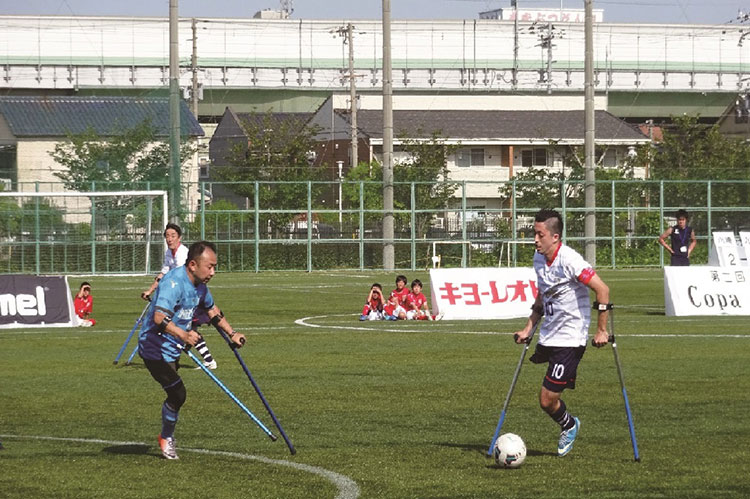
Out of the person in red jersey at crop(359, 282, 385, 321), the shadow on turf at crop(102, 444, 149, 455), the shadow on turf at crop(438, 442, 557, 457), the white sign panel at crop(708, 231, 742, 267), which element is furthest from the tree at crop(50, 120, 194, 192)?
the shadow on turf at crop(438, 442, 557, 457)

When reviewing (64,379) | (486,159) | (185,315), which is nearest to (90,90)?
(486,159)

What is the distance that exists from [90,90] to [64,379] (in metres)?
77.4

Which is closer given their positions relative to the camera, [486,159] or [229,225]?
[229,225]

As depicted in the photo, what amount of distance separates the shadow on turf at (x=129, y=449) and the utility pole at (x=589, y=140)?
38.2 m

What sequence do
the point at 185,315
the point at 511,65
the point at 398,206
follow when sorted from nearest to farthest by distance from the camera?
the point at 185,315, the point at 398,206, the point at 511,65

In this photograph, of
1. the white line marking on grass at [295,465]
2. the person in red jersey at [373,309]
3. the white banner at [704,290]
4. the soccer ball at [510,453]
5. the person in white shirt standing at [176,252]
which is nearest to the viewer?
the white line marking on grass at [295,465]

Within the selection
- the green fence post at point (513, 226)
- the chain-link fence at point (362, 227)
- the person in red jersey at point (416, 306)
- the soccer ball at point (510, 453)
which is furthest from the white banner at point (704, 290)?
the green fence post at point (513, 226)

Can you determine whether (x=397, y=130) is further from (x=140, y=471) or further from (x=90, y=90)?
(x=140, y=471)

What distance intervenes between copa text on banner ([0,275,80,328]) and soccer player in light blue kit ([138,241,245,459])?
1593 cm

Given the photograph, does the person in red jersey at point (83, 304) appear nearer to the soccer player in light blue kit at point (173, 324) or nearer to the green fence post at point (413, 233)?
the soccer player in light blue kit at point (173, 324)

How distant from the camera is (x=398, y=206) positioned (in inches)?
2083

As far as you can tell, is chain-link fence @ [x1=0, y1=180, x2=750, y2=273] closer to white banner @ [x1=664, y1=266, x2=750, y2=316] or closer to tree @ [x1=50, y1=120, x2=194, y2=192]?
tree @ [x1=50, y1=120, x2=194, y2=192]

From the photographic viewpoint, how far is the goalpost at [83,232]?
45500 mm

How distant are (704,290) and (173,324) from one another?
19709mm
